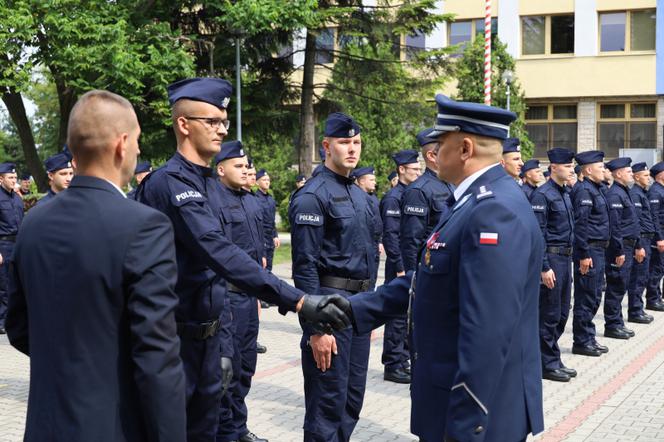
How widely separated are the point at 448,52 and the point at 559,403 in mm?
18932

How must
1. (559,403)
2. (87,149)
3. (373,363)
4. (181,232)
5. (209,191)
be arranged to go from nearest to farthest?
(87,149)
(181,232)
(209,191)
(559,403)
(373,363)

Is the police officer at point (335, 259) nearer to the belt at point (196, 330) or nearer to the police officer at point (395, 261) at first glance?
the belt at point (196, 330)

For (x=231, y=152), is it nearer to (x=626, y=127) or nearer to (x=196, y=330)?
(x=196, y=330)

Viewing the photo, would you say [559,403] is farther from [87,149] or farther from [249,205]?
[87,149]

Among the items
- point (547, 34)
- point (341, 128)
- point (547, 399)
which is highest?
point (547, 34)

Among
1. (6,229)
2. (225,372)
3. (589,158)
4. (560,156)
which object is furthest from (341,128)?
(6,229)

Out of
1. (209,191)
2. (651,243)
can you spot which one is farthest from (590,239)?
(209,191)

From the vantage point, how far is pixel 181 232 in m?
4.00

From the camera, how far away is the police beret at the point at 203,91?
4.31 meters

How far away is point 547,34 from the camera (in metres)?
37.2

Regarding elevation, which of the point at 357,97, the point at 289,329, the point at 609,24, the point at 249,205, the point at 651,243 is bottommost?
the point at 289,329

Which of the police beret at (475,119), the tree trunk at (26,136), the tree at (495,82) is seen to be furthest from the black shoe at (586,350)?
the tree at (495,82)

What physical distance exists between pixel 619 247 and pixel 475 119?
869 cm

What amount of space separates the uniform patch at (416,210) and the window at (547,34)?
3129 centimetres
